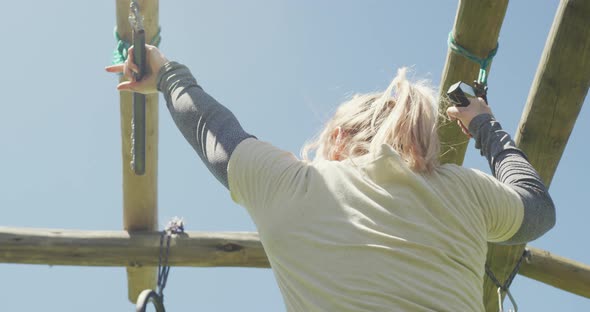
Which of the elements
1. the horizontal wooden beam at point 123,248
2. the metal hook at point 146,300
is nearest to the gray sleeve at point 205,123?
the metal hook at point 146,300

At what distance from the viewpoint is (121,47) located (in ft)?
8.14

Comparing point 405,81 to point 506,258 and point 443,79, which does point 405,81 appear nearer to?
point 443,79

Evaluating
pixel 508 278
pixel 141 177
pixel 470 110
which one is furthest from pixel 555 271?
pixel 141 177

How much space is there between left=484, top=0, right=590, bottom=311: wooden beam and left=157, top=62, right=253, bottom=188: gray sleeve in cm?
160

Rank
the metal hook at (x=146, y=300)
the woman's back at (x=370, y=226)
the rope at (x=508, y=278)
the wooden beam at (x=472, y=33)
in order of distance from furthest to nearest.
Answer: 1. the rope at (x=508, y=278)
2. the wooden beam at (x=472, y=33)
3. the metal hook at (x=146, y=300)
4. the woman's back at (x=370, y=226)

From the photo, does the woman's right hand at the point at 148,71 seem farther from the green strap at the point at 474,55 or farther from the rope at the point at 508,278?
the rope at the point at 508,278

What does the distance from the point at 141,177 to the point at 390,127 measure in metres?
1.89

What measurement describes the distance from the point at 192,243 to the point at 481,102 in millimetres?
1658

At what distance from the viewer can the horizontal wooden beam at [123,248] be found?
314cm

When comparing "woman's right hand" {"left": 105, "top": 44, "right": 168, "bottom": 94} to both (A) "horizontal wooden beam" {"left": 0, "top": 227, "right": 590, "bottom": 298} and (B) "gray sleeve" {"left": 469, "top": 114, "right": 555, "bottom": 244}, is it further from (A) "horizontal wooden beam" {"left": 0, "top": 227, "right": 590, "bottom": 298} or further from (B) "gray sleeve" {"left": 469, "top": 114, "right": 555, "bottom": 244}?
(A) "horizontal wooden beam" {"left": 0, "top": 227, "right": 590, "bottom": 298}

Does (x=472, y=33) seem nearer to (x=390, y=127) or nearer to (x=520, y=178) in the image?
(x=520, y=178)

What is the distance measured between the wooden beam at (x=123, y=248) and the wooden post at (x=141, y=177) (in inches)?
3.0

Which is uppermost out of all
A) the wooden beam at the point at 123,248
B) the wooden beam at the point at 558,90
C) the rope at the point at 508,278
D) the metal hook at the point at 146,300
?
the wooden beam at the point at 558,90

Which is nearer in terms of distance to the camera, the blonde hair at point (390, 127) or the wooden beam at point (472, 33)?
the blonde hair at point (390, 127)
